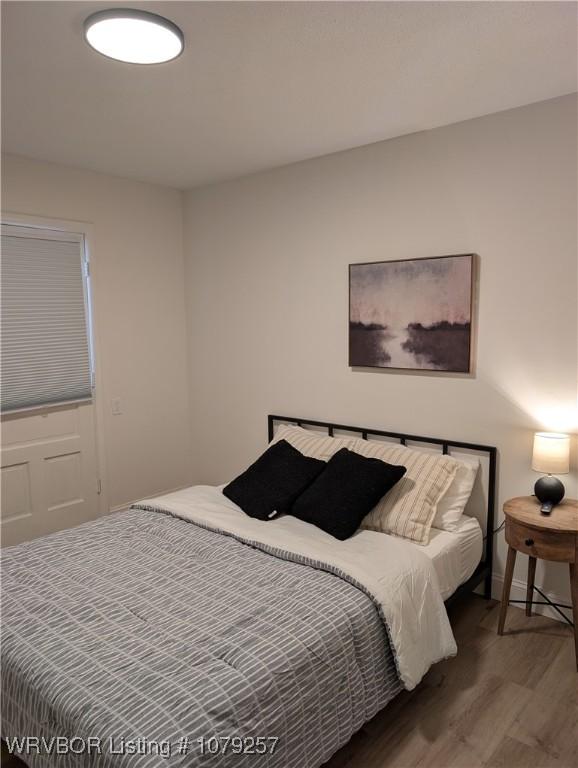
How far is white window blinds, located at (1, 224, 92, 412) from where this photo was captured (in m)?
3.40

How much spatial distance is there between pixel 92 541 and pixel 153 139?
2218 millimetres

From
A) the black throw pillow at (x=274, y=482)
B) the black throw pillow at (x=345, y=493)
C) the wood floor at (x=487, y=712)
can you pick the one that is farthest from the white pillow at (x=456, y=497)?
the black throw pillow at (x=274, y=482)

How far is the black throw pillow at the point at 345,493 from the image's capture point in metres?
2.63

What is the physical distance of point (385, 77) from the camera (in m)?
2.29

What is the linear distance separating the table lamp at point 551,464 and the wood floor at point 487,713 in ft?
2.24

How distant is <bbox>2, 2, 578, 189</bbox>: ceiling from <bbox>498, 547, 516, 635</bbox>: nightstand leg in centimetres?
215

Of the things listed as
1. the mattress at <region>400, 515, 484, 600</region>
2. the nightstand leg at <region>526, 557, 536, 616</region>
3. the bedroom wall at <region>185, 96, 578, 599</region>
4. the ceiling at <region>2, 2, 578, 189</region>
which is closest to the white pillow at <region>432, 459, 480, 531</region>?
the mattress at <region>400, 515, 484, 600</region>

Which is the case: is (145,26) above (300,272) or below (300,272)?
above

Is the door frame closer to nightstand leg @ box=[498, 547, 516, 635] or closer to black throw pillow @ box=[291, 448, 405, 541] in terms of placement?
black throw pillow @ box=[291, 448, 405, 541]

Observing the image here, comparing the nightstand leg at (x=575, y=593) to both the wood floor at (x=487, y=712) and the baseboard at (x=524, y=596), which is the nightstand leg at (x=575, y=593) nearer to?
the wood floor at (x=487, y=712)

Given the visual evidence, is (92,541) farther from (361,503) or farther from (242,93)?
(242,93)

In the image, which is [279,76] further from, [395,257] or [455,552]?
[455,552]

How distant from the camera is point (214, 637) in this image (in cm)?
183

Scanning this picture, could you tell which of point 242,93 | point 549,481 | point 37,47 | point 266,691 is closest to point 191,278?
point 242,93
